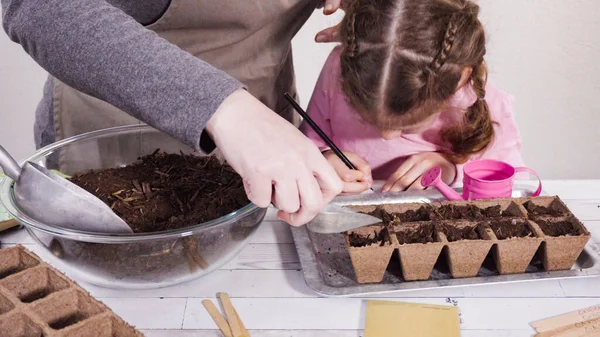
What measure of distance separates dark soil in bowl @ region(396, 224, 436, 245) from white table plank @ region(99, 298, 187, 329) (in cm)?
34

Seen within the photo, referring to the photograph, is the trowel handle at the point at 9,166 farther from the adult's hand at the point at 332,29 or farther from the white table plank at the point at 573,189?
the white table plank at the point at 573,189

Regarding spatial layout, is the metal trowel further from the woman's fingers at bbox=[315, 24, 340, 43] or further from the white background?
the white background

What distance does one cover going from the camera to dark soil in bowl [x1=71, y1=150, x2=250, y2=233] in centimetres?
93

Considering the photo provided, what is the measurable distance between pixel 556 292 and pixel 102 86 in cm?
72

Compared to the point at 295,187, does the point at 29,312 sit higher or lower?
lower

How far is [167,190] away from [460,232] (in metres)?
0.46

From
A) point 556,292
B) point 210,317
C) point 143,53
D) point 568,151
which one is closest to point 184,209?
point 210,317

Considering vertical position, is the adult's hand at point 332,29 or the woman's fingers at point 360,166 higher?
the adult's hand at point 332,29

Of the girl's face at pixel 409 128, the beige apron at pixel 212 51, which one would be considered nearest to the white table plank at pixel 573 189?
the girl's face at pixel 409 128

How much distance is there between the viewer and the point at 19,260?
915 mm

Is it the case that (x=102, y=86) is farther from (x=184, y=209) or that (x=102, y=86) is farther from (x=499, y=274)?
(x=499, y=274)

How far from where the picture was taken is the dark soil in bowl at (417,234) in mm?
979

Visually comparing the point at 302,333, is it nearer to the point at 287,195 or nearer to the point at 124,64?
the point at 287,195

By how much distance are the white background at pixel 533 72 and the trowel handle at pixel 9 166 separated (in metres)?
1.58
